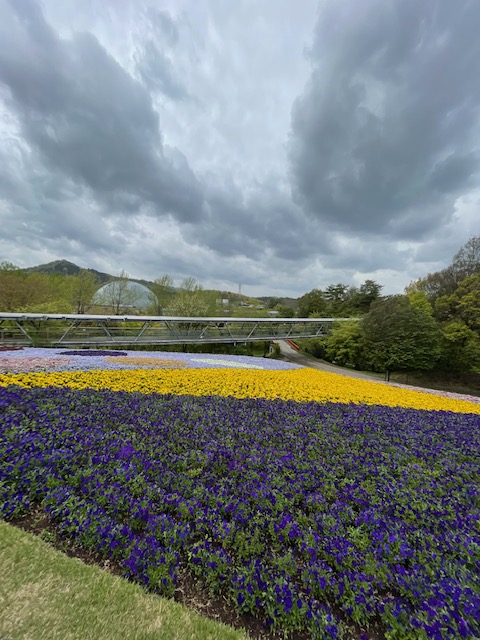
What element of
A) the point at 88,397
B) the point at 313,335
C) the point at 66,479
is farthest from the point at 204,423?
the point at 313,335

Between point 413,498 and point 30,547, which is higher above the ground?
point 413,498

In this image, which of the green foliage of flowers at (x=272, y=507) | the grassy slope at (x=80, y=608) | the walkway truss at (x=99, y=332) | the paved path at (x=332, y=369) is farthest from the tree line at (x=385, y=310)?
the grassy slope at (x=80, y=608)

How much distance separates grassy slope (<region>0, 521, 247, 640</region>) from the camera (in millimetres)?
1646

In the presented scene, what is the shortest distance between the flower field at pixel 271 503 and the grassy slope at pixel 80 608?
18cm

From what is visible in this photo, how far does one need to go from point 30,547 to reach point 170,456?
1.61m

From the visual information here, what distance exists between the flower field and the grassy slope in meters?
0.18

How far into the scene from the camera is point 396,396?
350 inches

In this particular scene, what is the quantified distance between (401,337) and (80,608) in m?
25.0

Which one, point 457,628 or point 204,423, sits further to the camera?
point 204,423

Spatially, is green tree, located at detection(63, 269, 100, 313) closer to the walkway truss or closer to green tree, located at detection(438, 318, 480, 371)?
the walkway truss

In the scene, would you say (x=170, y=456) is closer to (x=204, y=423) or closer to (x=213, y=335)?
(x=204, y=423)

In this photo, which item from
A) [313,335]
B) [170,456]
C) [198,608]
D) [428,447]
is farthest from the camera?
[313,335]

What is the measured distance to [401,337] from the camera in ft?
72.6

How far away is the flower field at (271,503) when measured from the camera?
1956 millimetres
